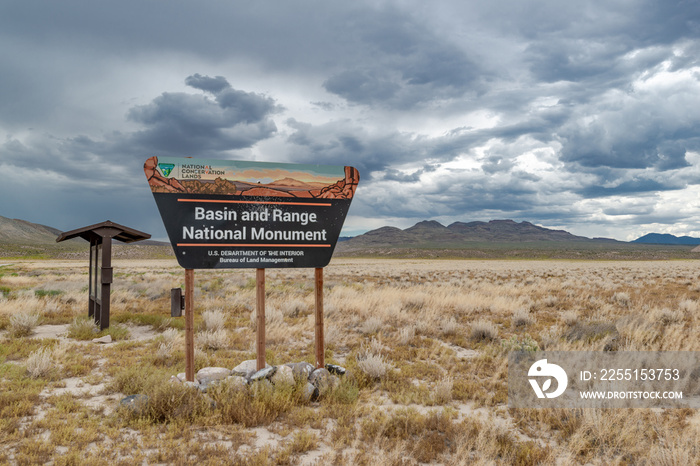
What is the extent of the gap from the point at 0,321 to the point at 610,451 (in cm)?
1408

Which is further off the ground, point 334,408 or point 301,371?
point 301,371

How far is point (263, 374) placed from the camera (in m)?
6.25

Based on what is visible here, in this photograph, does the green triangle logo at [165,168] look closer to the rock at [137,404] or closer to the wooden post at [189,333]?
the wooden post at [189,333]

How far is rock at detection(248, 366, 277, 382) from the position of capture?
20.4 ft

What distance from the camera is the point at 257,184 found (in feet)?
22.9

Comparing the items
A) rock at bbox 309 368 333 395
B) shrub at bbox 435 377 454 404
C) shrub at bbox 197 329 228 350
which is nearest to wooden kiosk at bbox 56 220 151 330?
Result: shrub at bbox 197 329 228 350

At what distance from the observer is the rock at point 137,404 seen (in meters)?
5.26

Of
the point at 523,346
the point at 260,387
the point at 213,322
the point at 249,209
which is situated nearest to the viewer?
the point at 260,387

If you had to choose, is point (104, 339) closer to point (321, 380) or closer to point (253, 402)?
point (253, 402)

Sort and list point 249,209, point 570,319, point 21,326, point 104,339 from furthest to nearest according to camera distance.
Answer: point 570,319 < point 21,326 < point 104,339 < point 249,209

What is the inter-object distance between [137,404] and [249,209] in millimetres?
3324

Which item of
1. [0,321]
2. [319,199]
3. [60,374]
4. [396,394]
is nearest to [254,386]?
Answer: [396,394]

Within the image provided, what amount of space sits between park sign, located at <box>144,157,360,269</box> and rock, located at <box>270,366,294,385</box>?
1.70 metres

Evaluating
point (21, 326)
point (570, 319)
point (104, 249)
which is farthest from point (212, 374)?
point (570, 319)
